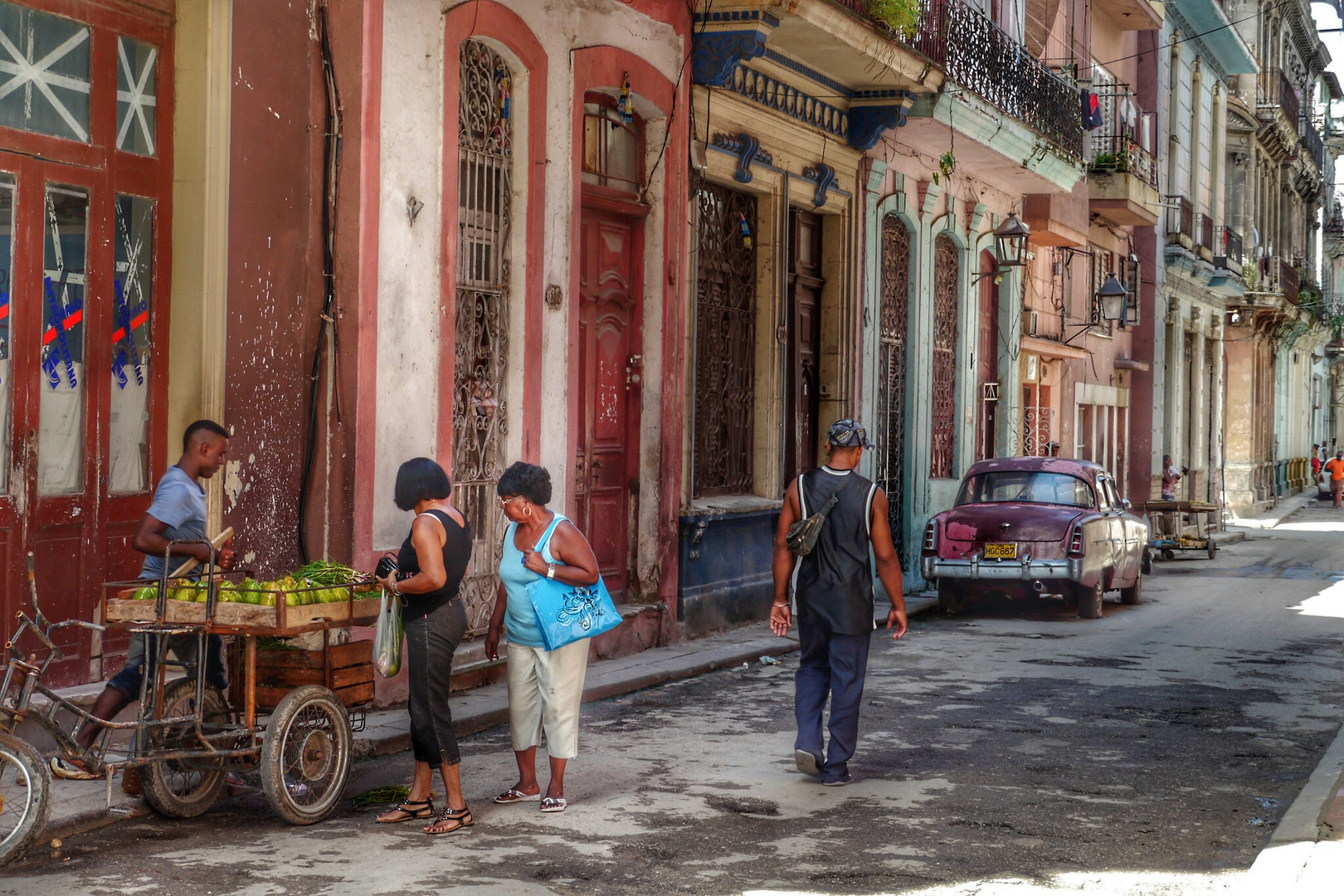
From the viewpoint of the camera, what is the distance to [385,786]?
7.45 meters

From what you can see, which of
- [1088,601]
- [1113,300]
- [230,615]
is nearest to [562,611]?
[230,615]

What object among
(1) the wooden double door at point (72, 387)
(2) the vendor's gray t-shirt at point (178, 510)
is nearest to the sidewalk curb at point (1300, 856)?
(2) the vendor's gray t-shirt at point (178, 510)

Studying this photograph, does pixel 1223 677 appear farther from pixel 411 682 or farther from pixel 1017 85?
pixel 1017 85

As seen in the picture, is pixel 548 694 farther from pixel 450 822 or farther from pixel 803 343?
pixel 803 343

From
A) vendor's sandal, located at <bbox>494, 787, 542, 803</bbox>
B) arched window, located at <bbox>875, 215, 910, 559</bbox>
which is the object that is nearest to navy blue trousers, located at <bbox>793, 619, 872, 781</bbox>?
vendor's sandal, located at <bbox>494, 787, 542, 803</bbox>

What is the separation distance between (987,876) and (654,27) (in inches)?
329

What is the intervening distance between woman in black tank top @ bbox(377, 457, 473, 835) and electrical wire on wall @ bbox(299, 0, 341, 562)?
2571 mm

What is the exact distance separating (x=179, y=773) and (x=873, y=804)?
2.92 metres

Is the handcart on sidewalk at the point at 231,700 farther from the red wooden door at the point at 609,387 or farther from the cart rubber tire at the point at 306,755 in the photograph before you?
the red wooden door at the point at 609,387

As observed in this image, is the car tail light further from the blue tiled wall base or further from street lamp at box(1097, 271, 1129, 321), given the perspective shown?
street lamp at box(1097, 271, 1129, 321)

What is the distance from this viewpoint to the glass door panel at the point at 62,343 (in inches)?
329

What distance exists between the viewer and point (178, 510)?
24.0 ft

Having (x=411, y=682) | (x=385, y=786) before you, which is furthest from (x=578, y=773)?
(x=411, y=682)

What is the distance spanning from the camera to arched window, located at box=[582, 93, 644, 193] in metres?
12.3
